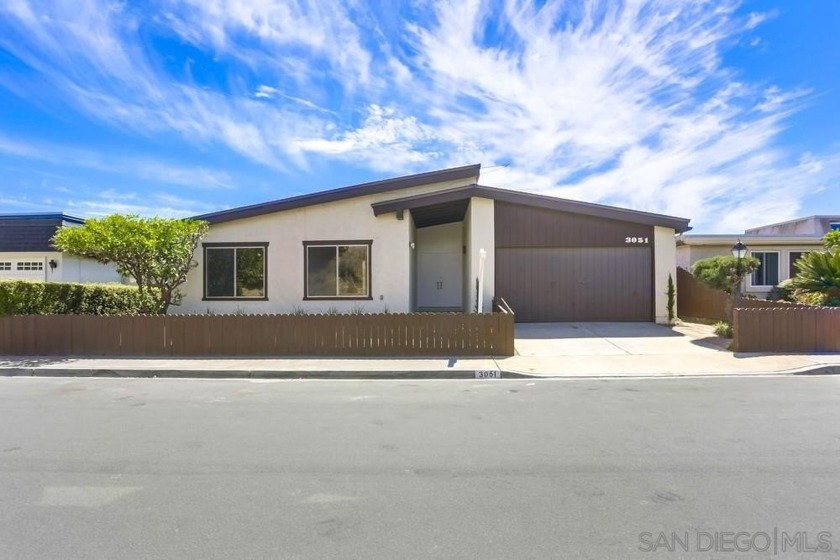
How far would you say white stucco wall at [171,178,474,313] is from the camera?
15.3 metres

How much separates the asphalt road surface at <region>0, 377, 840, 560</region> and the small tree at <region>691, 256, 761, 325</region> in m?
5.75

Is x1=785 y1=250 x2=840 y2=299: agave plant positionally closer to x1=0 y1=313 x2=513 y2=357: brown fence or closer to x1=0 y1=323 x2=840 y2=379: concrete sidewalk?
x1=0 y1=323 x2=840 y2=379: concrete sidewalk

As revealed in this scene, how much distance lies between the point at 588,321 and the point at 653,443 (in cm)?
1092

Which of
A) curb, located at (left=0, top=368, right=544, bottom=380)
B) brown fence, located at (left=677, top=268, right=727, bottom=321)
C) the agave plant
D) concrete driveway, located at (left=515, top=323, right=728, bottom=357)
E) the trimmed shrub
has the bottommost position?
curb, located at (left=0, top=368, right=544, bottom=380)

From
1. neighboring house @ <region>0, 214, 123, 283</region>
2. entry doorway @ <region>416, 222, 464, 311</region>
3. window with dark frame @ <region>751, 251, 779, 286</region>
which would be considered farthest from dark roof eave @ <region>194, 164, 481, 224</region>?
window with dark frame @ <region>751, 251, 779, 286</region>

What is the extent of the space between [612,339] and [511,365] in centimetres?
430

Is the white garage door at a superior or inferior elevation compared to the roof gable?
inferior

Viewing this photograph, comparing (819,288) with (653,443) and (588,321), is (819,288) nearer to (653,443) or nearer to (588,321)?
(588,321)

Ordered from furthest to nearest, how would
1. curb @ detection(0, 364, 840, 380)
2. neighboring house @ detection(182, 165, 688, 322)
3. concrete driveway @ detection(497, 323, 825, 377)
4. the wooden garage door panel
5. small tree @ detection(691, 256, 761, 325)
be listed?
the wooden garage door panel < neighboring house @ detection(182, 165, 688, 322) < small tree @ detection(691, 256, 761, 325) < concrete driveway @ detection(497, 323, 825, 377) < curb @ detection(0, 364, 840, 380)

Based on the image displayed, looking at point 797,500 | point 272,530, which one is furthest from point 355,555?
point 797,500

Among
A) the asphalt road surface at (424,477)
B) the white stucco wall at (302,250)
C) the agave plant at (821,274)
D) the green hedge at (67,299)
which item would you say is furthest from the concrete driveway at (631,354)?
the green hedge at (67,299)

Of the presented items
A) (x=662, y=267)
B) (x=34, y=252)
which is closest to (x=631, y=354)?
(x=662, y=267)

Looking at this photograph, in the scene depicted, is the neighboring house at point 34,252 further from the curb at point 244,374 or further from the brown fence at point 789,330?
the brown fence at point 789,330

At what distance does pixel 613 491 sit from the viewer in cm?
407
